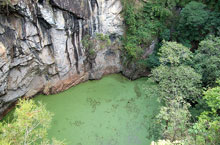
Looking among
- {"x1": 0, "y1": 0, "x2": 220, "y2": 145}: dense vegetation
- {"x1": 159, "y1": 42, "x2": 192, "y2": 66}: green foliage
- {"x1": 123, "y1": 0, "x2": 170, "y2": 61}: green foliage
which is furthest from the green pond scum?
{"x1": 123, "y1": 0, "x2": 170, "y2": 61}: green foliage

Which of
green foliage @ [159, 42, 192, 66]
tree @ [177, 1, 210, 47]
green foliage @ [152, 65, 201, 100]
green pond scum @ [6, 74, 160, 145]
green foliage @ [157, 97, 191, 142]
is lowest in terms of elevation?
green pond scum @ [6, 74, 160, 145]

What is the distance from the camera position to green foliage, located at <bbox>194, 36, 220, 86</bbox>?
5.83 m

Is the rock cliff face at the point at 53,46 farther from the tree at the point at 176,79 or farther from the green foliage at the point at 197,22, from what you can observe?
the tree at the point at 176,79

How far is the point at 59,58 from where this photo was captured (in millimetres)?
7242

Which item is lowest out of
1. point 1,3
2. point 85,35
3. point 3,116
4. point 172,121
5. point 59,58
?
point 3,116

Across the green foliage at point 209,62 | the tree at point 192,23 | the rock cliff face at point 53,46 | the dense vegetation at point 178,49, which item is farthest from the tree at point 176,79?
the rock cliff face at point 53,46

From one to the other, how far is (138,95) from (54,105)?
391 centimetres

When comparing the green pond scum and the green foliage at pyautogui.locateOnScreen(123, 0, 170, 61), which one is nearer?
the green pond scum

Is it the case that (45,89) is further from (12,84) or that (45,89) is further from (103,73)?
(103,73)

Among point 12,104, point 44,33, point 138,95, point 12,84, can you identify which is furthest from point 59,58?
point 138,95

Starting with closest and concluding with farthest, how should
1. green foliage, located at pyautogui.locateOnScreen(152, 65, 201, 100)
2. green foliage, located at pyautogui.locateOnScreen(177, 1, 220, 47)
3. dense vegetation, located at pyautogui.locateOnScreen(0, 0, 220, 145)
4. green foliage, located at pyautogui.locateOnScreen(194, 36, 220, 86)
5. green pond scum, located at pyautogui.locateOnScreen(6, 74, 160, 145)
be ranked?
1. dense vegetation, located at pyautogui.locateOnScreen(0, 0, 220, 145)
2. green foliage, located at pyautogui.locateOnScreen(152, 65, 201, 100)
3. green foliage, located at pyautogui.locateOnScreen(194, 36, 220, 86)
4. green pond scum, located at pyautogui.locateOnScreen(6, 74, 160, 145)
5. green foliage, located at pyautogui.locateOnScreen(177, 1, 220, 47)

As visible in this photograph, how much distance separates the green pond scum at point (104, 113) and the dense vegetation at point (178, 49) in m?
0.86

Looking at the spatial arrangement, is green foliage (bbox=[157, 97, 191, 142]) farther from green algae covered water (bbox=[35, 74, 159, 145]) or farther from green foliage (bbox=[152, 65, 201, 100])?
green algae covered water (bbox=[35, 74, 159, 145])

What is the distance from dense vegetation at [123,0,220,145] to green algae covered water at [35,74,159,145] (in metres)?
0.87
